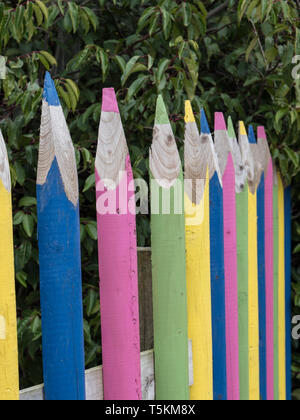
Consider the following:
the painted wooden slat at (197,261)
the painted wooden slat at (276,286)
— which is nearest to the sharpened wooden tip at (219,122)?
the painted wooden slat at (197,261)

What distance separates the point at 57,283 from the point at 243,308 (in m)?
0.91

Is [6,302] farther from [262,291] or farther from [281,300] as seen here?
[281,300]

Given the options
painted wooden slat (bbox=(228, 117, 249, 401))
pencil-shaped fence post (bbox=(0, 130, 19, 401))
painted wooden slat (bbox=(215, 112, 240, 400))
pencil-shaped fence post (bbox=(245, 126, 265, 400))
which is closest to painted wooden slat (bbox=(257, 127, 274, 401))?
pencil-shaped fence post (bbox=(245, 126, 265, 400))

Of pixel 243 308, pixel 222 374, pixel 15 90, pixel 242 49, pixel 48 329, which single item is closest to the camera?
pixel 48 329

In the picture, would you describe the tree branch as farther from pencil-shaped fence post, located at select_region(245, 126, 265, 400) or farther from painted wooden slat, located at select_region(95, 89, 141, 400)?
painted wooden slat, located at select_region(95, 89, 141, 400)

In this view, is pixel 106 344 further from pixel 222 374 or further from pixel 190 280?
pixel 222 374

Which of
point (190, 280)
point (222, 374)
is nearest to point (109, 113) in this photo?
point (190, 280)

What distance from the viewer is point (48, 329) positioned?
3.95 ft

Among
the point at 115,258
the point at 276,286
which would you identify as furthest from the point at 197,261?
the point at 276,286

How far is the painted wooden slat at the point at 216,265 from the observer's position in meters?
1.72

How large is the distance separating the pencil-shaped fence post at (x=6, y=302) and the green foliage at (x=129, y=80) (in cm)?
82

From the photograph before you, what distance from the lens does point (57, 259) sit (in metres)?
1.19

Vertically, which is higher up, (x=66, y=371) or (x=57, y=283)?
(x=57, y=283)

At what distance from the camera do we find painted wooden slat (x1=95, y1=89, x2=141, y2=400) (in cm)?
133
